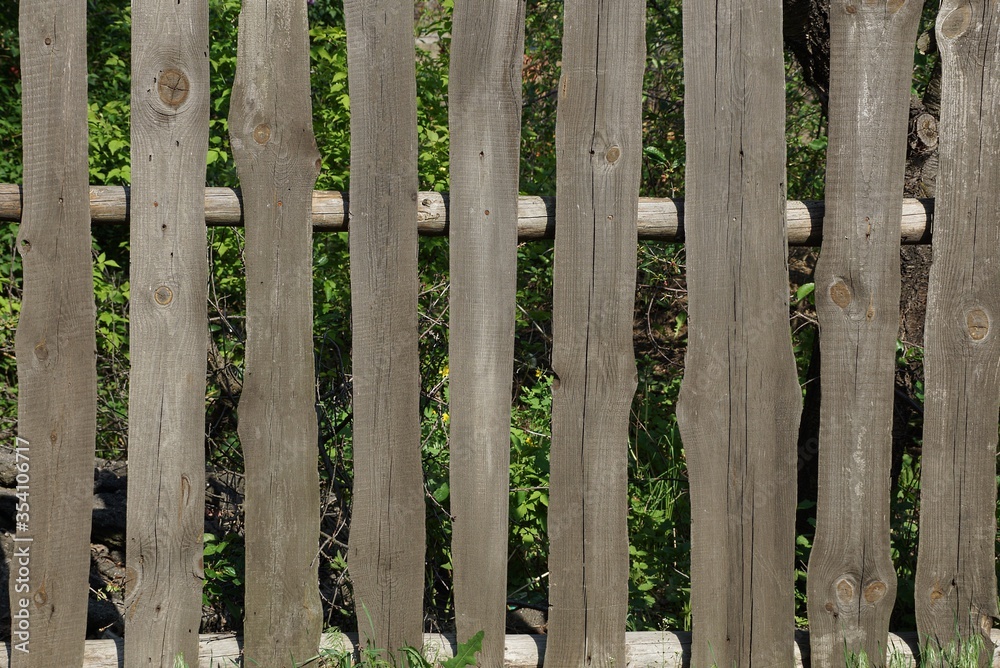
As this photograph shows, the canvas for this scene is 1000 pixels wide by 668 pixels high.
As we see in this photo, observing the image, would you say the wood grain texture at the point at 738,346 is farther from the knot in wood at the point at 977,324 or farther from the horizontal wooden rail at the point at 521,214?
the knot in wood at the point at 977,324

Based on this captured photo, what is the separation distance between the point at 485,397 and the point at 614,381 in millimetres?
337

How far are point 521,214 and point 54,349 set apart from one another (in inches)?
48.1

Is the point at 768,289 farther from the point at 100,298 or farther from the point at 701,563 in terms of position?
the point at 100,298

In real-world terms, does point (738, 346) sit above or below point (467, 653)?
above

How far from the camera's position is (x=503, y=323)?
89.1 inches

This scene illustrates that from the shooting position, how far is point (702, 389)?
2.32 meters

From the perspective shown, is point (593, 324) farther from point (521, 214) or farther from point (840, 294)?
point (840, 294)

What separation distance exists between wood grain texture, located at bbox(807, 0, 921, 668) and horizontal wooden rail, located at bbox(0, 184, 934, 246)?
89mm

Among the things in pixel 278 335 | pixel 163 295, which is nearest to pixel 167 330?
pixel 163 295

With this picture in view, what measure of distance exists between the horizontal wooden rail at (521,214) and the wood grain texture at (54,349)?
0.08 m

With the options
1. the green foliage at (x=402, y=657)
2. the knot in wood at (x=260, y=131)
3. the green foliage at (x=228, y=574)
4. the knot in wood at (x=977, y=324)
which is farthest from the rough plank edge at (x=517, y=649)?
the knot in wood at (x=260, y=131)

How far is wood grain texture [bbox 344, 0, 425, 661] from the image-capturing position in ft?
7.17

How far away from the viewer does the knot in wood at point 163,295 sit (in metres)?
2.19

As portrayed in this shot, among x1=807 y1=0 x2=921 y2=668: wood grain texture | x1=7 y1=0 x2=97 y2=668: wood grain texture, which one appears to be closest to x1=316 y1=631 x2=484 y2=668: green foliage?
x1=7 y1=0 x2=97 y2=668: wood grain texture
